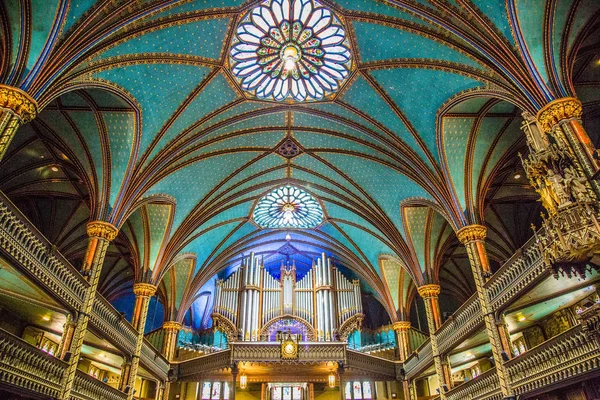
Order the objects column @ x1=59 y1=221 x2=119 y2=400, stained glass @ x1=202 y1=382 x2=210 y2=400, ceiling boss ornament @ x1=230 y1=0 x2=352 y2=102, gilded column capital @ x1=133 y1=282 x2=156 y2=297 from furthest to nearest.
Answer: stained glass @ x1=202 y1=382 x2=210 y2=400 → gilded column capital @ x1=133 y1=282 x2=156 y2=297 → ceiling boss ornament @ x1=230 y1=0 x2=352 y2=102 → column @ x1=59 y1=221 x2=119 y2=400

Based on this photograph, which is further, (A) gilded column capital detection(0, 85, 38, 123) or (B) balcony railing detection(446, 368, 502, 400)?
(B) balcony railing detection(446, 368, 502, 400)

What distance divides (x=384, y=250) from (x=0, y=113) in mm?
19249

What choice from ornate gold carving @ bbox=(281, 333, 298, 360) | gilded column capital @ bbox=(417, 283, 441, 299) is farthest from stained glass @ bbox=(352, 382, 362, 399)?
gilded column capital @ bbox=(417, 283, 441, 299)

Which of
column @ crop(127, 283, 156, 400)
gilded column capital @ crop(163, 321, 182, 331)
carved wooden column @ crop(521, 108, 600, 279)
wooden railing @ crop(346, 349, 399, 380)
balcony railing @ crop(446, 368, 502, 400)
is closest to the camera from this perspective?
carved wooden column @ crop(521, 108, 600, 279)

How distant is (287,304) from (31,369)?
656 inches

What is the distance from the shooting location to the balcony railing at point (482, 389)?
14.1 m

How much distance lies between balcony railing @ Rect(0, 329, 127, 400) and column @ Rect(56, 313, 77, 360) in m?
0.43

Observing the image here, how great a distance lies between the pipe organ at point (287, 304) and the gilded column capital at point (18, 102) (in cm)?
1726

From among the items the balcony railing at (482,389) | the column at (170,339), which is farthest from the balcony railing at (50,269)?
the balcony railing at (482,389)

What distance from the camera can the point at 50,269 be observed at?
12344 millimetres

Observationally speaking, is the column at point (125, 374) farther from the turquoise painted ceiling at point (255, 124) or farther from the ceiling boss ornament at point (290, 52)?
the ceiling boss ornament at point (290, 52)

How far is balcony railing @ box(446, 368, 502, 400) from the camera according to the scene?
14070mm

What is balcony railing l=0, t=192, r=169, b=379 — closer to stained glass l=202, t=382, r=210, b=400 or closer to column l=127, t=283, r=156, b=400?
column l=127, t=283, r=156, b=400

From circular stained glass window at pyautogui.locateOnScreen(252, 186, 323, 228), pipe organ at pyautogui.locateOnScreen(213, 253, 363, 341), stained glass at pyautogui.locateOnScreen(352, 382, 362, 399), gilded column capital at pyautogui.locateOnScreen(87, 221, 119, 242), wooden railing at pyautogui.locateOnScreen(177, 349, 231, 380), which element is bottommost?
stained glass at pyautogui.locateOnScreen(352, 382, 362, 399)
